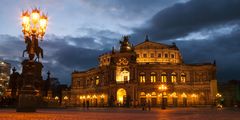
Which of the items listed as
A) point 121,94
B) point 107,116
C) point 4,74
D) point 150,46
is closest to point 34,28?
point 107,116

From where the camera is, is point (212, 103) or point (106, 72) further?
point (106, 72)

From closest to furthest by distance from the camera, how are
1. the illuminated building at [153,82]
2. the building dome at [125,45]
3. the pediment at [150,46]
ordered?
1. the illuminated building at [153,82]
2. the building dome at [125,45]
3. the pediment at [150,46]

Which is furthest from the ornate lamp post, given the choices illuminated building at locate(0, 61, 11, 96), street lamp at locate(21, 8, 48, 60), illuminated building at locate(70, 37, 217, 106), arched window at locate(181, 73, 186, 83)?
illuminated building at locate(0, 61, 11, 96)

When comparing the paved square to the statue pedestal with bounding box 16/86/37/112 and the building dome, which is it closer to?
the statue pedestal with bounding box 16/86/37/112

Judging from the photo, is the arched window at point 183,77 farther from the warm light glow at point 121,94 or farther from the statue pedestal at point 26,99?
the statue pedestal at point 26,99

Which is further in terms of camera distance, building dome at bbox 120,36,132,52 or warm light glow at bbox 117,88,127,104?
building dome at bbox 120,36,132,52

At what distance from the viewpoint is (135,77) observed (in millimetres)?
88562

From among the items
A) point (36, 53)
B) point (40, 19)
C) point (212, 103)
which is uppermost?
point (40, 19)

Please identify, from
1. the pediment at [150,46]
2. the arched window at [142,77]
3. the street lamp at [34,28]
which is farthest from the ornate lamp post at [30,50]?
the pediment at [150,46]

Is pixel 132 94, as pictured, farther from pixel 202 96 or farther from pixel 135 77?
pixel 202 96

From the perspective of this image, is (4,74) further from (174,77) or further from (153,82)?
(174,77)

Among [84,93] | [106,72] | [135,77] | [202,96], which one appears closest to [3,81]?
[84,93]

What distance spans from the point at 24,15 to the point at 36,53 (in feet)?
10.6

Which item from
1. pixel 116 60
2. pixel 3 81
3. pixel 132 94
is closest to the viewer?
pixel 132 94
